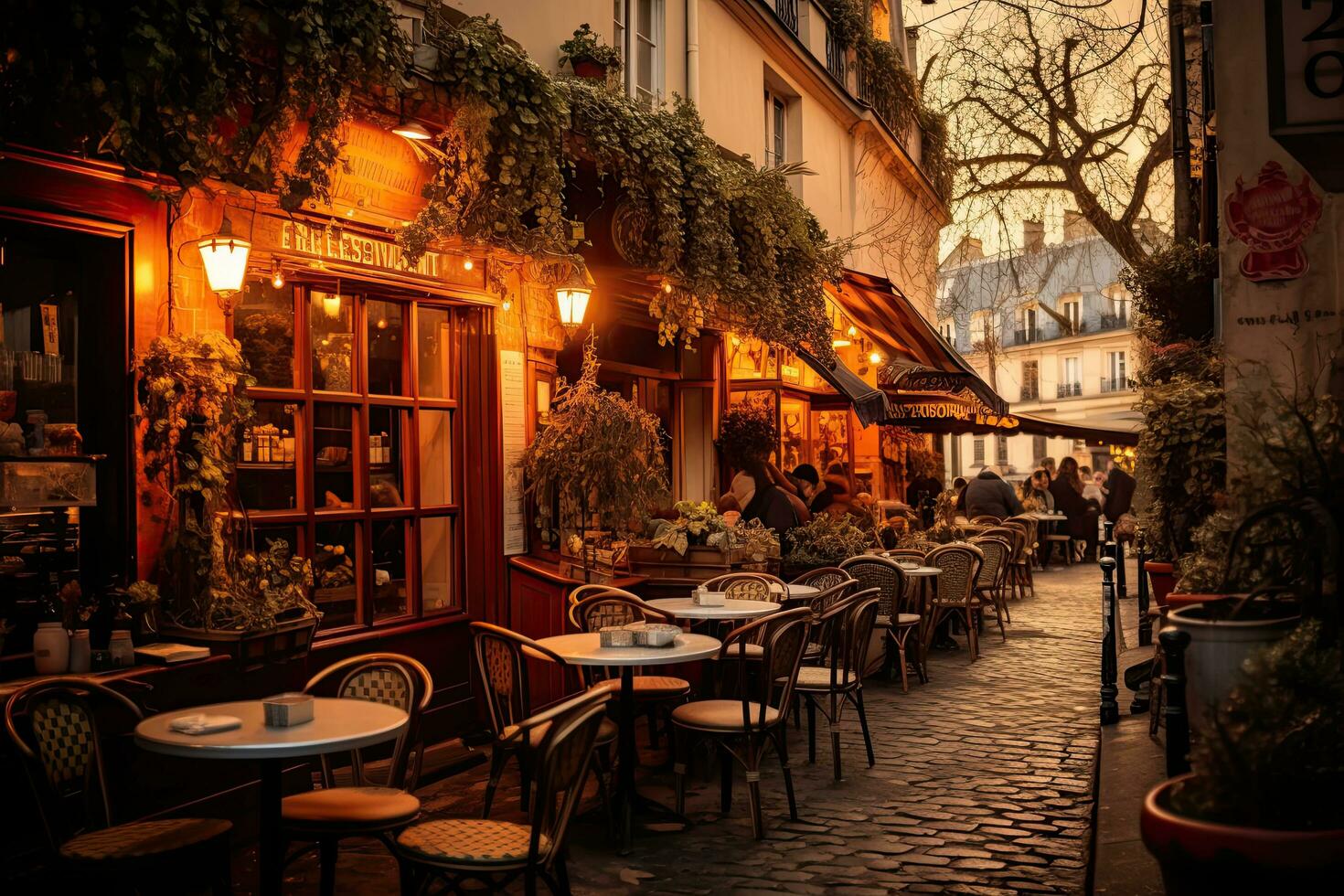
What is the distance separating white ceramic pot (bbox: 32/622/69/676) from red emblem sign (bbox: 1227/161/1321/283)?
5.96m

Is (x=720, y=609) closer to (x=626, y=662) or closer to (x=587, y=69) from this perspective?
(x=626, y=662)

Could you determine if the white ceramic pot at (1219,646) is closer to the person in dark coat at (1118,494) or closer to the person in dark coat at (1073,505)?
the person in dark coat at (1118,494)

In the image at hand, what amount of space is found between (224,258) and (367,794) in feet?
9.88

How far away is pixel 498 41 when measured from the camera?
23.2ft

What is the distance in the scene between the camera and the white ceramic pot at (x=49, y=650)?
5.28 metres

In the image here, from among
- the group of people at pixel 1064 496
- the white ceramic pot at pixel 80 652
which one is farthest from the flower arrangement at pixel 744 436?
the white ceramic pot at pixel 80 652

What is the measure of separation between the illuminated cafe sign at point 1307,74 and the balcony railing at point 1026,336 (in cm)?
5607

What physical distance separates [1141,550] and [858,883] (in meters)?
7.51

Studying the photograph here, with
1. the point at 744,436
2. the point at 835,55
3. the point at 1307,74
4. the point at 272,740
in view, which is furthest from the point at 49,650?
the point at 835,55

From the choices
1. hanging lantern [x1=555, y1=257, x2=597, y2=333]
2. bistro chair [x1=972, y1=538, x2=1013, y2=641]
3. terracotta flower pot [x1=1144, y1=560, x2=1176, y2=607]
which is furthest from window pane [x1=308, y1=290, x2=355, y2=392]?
bistro chair [x1=972, y1=538, x2=1013, y2=641]

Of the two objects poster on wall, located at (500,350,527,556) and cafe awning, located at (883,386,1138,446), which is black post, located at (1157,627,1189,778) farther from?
cafe awning, located at (883,386,1138,446)

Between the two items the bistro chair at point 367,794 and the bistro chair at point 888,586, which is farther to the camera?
the bistro chair at point 888,586

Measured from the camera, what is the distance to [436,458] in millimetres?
8461

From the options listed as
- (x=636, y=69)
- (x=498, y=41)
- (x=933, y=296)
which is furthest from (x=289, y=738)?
(x=933, y=296)
